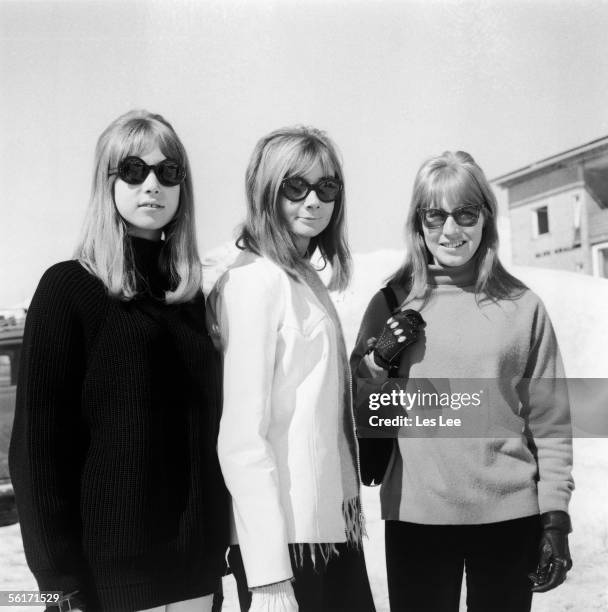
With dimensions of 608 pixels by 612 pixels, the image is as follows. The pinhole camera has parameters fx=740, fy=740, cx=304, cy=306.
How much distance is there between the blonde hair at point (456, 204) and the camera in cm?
224

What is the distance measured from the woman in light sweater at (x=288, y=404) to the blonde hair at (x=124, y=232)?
0.11 metres

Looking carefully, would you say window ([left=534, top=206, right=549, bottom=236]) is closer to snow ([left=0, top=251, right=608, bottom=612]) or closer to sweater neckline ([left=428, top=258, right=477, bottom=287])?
snow ([left=0, top=251, right=608, bottom=612])

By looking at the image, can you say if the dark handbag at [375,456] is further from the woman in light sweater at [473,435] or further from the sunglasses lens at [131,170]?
the sunglasses lens at [131,170]

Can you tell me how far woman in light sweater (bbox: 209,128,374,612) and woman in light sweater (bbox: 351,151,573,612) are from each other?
0.98 ft

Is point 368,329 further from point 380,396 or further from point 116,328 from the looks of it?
point 116,328

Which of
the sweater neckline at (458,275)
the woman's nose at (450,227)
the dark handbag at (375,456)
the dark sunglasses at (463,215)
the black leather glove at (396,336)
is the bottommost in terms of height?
the dark handbag at (375,456)

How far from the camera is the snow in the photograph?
2.63 meters

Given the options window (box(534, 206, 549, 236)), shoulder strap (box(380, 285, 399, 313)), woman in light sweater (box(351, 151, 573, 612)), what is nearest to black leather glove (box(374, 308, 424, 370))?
woman in light sweater (box(351, 151, 573, 612))

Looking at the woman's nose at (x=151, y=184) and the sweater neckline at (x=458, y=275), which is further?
the sweater neckline at (x=458, y=275)

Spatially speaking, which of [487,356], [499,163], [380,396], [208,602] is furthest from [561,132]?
[208,602]

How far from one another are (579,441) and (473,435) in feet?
2.24

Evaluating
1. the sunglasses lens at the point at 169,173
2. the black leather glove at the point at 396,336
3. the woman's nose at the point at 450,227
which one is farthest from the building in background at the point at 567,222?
the sunglasses lens at the point at 169,173

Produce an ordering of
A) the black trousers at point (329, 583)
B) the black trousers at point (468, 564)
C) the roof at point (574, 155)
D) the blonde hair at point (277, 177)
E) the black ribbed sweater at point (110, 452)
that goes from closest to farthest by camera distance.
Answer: the black ribbed sweater at point (110, 452) < the black trousers at point (329, 583) < the blonde hair at point (277, 177) < the black trousers at point (468, 564) < the roof at point (574, 155)

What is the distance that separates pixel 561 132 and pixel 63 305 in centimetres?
195
